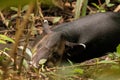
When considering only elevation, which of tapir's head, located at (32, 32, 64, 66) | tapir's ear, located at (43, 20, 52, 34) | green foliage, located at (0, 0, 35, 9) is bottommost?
tapir's head, located at (32, 32, 64, 66)

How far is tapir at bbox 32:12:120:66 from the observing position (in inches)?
177

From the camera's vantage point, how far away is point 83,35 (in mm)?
4758

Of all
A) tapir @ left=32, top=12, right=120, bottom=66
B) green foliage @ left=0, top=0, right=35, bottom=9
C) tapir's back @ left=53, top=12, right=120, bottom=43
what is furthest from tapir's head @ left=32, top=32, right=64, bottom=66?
green foliage @ left=0, top=0, right=35, bottom=9

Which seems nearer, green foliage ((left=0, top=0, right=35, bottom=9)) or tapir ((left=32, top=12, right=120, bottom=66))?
green foliage ((left=0, top=0, right=35, bottom=9))

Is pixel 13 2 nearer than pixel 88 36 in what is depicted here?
Yes

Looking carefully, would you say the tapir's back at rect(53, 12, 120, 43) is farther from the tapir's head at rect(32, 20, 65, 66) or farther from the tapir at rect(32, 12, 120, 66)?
the tapir's head at rect(32, 20, 65, 66)

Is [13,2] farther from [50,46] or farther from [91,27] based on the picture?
[91,27]

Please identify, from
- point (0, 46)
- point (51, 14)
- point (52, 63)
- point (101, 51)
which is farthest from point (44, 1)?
point (51, 14)

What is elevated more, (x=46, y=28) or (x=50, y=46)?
(x=46, y=28)

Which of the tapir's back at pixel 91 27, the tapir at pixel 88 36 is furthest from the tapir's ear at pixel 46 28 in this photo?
the tapir's back at pixel 91 27

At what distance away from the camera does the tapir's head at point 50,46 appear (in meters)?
4.07

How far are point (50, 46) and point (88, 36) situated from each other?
0.68m

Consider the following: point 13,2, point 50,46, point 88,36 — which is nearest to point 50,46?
point 50,46

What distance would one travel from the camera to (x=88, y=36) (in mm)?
4730
